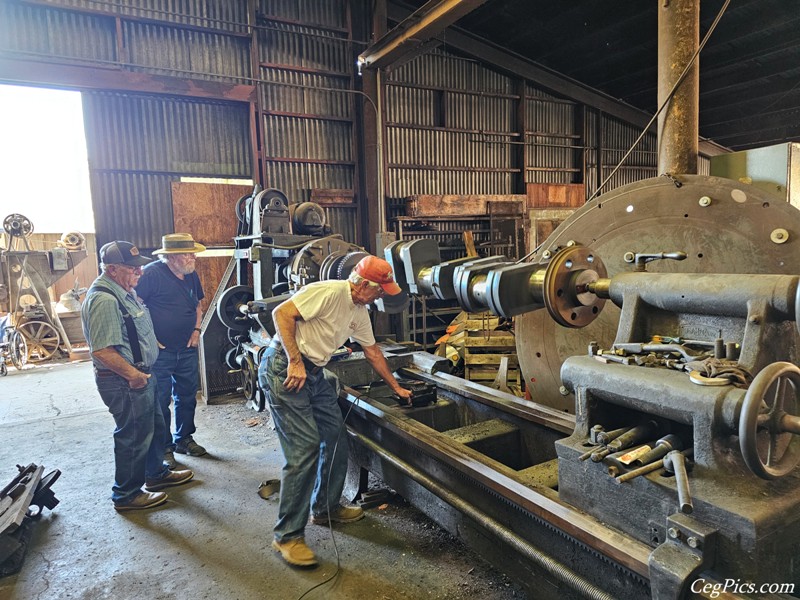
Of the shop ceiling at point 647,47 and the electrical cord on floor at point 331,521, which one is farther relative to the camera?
the shop ceiling at point 647,47

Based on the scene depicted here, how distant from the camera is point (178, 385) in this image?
3656mm

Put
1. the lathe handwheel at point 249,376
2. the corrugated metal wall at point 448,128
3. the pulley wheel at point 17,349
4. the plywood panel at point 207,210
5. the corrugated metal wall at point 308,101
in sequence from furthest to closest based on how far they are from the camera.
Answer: the corrugated metal wall at point 448,128 → the pulley wheel at point 17,349 → the corrugated metal wall at point 308,101 → the plywood panel at point 207,210 → the lathe handwheel at point 249,376

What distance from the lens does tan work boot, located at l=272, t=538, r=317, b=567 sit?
2.37m

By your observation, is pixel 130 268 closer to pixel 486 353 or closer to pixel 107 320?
pixel 107 320

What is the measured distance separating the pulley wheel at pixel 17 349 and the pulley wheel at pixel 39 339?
0.10 meters

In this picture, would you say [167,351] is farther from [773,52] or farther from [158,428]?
[773,52]

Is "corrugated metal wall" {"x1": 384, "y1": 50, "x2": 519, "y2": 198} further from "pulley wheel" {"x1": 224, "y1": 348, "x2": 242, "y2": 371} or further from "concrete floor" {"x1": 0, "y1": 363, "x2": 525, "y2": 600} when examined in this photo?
"concrete floor" {"x1": 0, "y1": 363, "x2": 525, "y2": 600}

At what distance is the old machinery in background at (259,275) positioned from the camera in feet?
13.0

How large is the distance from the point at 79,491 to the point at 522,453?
259 centimetres

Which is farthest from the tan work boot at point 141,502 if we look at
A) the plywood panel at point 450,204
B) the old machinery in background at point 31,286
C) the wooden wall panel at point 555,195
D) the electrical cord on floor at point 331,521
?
the wooden wall panel at point 555,195

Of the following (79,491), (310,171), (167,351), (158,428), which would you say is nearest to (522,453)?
(158,428)

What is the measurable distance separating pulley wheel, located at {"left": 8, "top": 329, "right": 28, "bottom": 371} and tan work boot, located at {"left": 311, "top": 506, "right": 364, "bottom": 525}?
5712 millimetres

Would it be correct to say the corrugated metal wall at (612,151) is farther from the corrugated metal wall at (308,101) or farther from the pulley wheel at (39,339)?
the pulley wheel at (39,339)

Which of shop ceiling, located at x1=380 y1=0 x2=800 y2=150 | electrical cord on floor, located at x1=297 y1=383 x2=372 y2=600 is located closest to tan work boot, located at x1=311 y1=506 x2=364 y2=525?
electrical cord on floor, located at x1=297 y1=383 x2=372 y2=600
